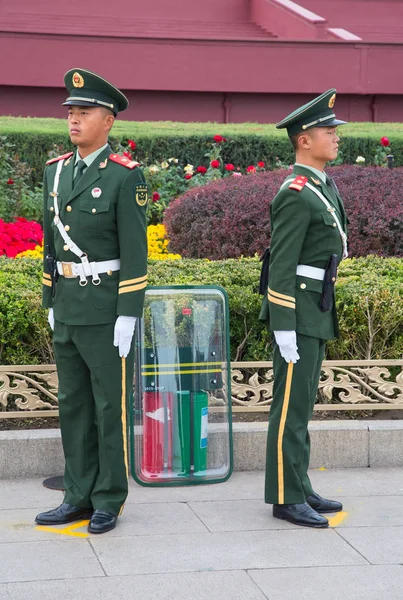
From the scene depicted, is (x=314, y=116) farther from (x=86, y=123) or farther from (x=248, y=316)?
(x=248, y=316)

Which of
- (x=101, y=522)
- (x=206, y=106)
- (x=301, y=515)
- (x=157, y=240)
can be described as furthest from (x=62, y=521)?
(x=206, y=106)

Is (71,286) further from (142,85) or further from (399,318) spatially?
(142,85)

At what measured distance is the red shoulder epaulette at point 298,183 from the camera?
441 centimetres

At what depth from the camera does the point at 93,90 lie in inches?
173

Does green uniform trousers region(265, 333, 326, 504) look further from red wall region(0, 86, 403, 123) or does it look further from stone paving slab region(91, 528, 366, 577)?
red wall region(0, 86, 403, 123)

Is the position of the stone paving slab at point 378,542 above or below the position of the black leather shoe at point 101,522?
below

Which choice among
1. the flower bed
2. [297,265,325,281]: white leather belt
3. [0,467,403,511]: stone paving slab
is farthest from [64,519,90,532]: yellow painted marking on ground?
the flower bed

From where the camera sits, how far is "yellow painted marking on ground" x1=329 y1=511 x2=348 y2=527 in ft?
14.9

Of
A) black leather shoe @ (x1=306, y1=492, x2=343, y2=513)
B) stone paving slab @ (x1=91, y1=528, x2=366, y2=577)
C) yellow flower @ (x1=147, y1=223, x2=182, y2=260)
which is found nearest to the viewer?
stone paving slab @ (x1=91, y1=528, x2=366, y2=577)

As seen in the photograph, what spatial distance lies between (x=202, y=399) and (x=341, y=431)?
786mm

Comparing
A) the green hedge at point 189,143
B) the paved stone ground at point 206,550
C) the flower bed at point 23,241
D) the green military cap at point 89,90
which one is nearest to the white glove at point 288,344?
the paved stone ground at point 206,550

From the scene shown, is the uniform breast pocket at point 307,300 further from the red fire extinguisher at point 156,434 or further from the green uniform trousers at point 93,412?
the red fire extinguisher at point 156,434

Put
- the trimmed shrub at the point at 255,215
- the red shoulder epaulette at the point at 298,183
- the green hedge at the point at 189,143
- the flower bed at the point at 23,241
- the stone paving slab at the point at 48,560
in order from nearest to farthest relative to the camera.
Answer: the stone paving slab at the point at 48,560, the red shoulder epaulette at the point at 298,183, the trimmed shrub at the point at 255,215, the flower bed at the point at 23,241, the green hedge at the point at 189,143

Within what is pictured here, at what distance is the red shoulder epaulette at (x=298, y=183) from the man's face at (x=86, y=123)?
0.89m
